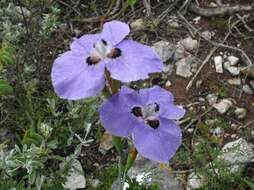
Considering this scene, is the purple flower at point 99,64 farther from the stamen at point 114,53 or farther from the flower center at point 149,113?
the flower center at point 149,113

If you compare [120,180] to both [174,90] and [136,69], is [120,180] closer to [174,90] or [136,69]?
[136,69]

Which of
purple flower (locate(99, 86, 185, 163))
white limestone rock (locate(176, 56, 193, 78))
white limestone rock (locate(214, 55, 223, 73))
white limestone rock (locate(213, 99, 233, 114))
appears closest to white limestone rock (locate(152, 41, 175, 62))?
white limestone rock (locate(176, 56, 193, 78))

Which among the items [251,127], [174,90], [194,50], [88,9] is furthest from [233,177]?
[88,9]

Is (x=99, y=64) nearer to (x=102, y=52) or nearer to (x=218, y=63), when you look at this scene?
(x=102, y=52)

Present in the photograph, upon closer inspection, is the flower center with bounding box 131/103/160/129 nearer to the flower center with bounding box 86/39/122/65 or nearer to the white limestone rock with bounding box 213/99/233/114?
the flower center with bounding box 86/39/122/65

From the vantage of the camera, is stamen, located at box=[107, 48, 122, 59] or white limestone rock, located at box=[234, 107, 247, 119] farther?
white limestone rock, located at box=[234, 107, 247, 119]

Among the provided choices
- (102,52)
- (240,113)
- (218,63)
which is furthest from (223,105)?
(102,52)
